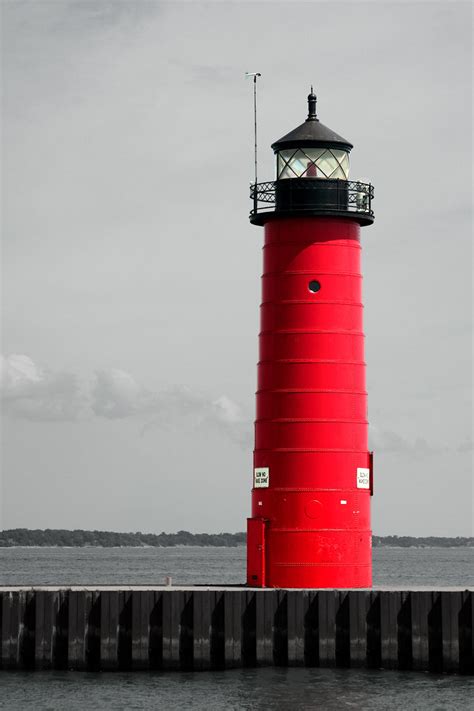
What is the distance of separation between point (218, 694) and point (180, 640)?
2194 millimetres

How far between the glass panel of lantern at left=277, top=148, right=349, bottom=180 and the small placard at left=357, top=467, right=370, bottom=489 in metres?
7.72

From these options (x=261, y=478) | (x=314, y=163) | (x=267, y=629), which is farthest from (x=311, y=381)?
(x=267, y=629)

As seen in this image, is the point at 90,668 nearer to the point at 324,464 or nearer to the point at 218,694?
the point at 218,694

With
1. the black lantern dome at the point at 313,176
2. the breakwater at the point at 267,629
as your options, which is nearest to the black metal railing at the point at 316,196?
the black lantern dome at the point at 313,176

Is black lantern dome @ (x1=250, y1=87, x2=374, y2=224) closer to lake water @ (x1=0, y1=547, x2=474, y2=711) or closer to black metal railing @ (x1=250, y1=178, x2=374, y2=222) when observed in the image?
black metal railing @ (x1=250, y1=178, x2=374, y2=222)

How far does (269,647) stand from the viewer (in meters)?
33.6

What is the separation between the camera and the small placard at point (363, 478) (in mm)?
A: 36438

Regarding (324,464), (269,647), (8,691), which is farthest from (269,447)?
(8,691)

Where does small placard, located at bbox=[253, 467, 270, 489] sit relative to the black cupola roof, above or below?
below

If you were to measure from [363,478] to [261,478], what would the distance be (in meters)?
2.67

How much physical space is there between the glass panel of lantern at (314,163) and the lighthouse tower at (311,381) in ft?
0.09

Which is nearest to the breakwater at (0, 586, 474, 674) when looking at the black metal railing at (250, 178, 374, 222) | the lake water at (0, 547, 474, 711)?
the lake water at (0, 547, 474, 711)

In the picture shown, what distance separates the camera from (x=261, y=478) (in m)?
36.7

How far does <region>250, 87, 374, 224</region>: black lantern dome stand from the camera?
36.7 meters
